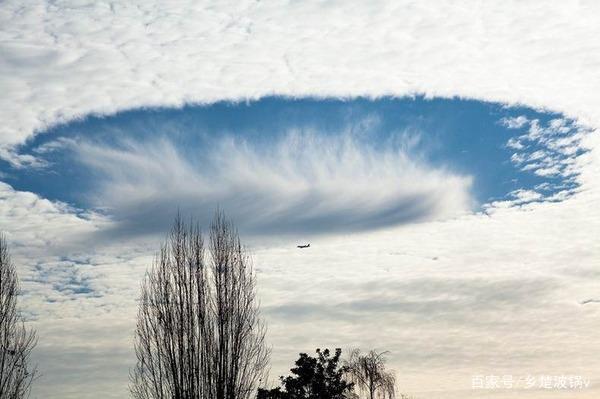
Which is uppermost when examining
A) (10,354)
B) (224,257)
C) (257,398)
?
(224,257)

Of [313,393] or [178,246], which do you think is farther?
[313,393]

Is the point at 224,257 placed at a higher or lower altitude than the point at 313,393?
higher

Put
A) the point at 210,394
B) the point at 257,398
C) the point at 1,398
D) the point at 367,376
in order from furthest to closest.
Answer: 1. the point at 367,376
2. the point at 257,398
3. the point at 1,398
4. the point at 210,394

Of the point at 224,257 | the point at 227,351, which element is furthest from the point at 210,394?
the point at 224,257

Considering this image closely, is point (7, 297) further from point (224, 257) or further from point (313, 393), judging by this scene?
point (313, 393)

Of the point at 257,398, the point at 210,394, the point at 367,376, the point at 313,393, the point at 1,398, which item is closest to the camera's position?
the point at 210,394

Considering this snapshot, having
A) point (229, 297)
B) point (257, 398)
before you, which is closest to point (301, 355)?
point (257, 398)
